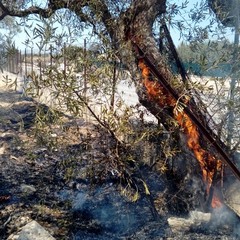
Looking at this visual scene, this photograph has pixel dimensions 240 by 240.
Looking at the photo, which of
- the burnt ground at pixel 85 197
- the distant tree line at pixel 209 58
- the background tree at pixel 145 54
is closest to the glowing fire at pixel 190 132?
the background tree at pixel 145 54

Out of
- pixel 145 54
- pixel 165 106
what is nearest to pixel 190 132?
pixel 165 106

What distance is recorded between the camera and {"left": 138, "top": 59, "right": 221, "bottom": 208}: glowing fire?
3.09 meters

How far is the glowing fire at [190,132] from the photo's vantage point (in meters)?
3.09

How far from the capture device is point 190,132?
3127 mm

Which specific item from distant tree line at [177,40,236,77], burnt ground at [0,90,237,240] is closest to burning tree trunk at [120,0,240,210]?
distant tree line at [177,40,236,77]

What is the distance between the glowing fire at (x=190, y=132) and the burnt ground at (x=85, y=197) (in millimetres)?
468

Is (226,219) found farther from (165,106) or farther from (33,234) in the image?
(33,234)

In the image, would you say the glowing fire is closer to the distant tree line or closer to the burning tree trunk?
the burning tree trunk

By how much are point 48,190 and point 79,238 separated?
1258 mm

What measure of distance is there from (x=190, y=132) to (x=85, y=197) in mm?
1669

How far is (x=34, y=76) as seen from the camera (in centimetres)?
233

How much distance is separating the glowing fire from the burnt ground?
0.47 meters

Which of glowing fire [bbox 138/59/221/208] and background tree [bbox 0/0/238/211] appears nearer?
background tree [bbox 0/0/238/211]

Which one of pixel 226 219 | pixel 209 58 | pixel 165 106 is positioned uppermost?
pixel 209 58
